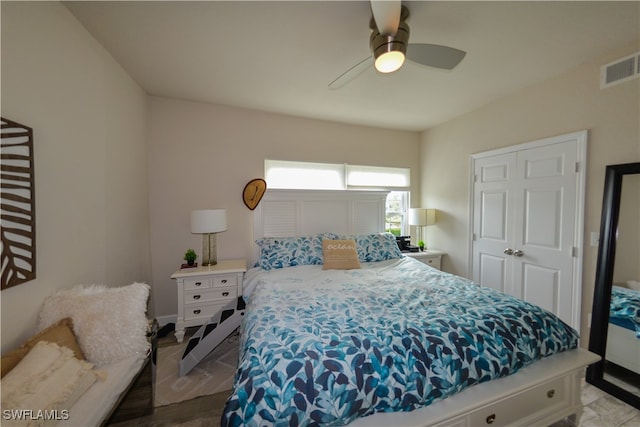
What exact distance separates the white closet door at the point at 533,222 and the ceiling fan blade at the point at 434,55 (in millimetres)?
1618

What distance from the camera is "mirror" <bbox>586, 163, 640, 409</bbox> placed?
1.79 meters

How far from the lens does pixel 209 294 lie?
254 centimetres

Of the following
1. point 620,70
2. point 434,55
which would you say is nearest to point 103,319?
point 434,55

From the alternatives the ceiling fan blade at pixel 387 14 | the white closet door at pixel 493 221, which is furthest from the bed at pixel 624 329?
the ceiling fan blade at pixel 387 14

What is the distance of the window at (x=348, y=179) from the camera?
10.7 ft

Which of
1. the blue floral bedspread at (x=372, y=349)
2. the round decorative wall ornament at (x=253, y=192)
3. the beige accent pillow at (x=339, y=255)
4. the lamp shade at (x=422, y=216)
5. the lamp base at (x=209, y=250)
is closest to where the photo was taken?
the blue floral bedspread at (x=372, y=349)

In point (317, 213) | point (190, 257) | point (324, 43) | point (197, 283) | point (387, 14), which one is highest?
point (324, 43)

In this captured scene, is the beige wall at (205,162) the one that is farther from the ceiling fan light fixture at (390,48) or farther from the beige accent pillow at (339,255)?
the ceiling fan light fixture at (390,48)

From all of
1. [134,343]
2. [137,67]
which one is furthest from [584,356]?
[137,67]

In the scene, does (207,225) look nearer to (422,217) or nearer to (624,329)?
(422,217)

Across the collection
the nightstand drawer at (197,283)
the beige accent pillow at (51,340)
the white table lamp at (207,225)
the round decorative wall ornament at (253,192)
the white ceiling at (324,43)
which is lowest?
the nightstand drawer at (197,283)

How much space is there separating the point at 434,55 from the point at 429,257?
2.74m

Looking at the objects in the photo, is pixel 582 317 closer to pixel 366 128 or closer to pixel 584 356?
pixel 584 356

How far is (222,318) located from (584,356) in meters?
2.68
